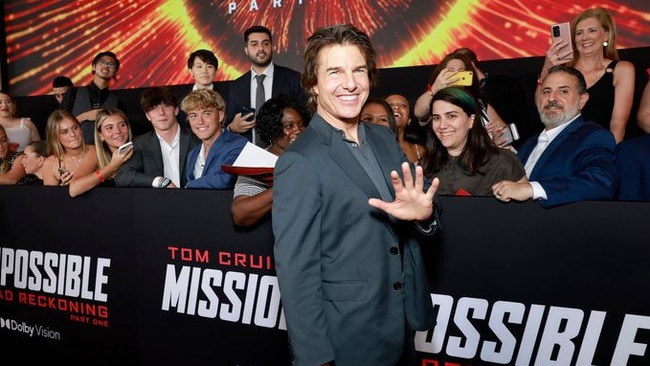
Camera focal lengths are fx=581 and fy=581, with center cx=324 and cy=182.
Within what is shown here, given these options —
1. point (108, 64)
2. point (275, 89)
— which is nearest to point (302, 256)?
point (275, 89)

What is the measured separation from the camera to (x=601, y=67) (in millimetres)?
3504

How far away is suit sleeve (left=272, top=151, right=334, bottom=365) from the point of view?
1531 millimetres

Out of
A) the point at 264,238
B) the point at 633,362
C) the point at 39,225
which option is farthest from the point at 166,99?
the point at 633,362

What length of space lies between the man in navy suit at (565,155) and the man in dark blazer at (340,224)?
2.40ft

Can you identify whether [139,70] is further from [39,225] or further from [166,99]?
[39,225]

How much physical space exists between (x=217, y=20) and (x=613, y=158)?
18.4ft

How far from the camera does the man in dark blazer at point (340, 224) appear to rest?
154cm

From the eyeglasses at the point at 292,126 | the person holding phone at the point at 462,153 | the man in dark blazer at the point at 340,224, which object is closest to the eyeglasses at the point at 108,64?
the eyeglasses at the point at 292,126

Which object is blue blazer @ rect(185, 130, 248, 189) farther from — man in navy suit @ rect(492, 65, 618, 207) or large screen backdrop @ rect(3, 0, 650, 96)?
large screen backdrop @ rect(3, 0, 650, 96)

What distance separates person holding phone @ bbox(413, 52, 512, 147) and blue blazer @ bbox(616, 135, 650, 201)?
0.90m

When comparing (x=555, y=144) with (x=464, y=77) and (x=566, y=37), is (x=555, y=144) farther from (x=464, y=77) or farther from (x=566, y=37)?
(x=566, y=37)

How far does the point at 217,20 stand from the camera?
708cm

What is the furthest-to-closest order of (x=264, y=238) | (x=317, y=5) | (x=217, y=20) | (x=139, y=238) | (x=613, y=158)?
1. (x=217, y=20)
2. (x=317, y=5)
3. (x=139, y=238)
4. (x=264, y=238)
5. (x=613, y=158)

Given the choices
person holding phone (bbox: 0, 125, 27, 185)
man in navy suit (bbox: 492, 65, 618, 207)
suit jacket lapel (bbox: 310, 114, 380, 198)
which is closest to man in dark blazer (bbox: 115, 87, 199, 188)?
person holding phone (bbox: 0, 125, 27, 185)
